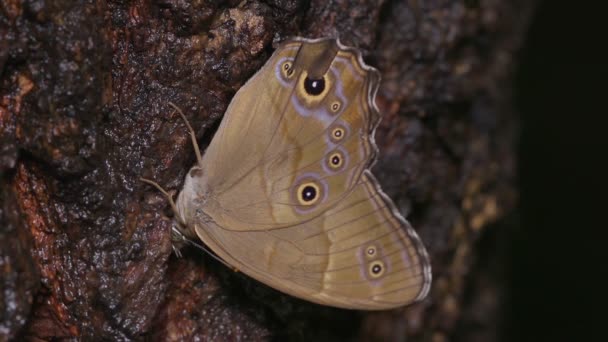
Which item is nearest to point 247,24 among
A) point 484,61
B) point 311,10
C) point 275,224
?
point 311,10

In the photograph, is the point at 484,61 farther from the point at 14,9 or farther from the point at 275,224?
the point at 14,9

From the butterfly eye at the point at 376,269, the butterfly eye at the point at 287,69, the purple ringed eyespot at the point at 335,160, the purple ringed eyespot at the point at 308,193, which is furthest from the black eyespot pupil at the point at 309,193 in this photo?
the butterfly eye at the point at 287,69

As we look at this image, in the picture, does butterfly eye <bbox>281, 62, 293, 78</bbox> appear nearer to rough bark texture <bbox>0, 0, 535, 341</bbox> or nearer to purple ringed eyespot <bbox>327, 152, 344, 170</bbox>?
rough bark texture <bbox>0, 0, 535, 341</bbox>

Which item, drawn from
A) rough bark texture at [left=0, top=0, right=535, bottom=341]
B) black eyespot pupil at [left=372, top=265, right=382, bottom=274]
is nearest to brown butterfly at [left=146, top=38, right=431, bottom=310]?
black eyespot pupil at [left=372, top=265, right=382, bottom=274]

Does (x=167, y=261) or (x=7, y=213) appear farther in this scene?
(x=167, y=261)

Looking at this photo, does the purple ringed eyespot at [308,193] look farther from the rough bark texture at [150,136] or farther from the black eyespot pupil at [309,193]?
the rough bark texture at [150,136]

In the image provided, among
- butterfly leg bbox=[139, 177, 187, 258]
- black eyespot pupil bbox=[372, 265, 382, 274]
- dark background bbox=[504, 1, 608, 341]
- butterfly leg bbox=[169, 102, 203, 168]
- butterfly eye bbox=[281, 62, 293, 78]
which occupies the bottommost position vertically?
dark background bbox=[504, 1, 608, 341]
